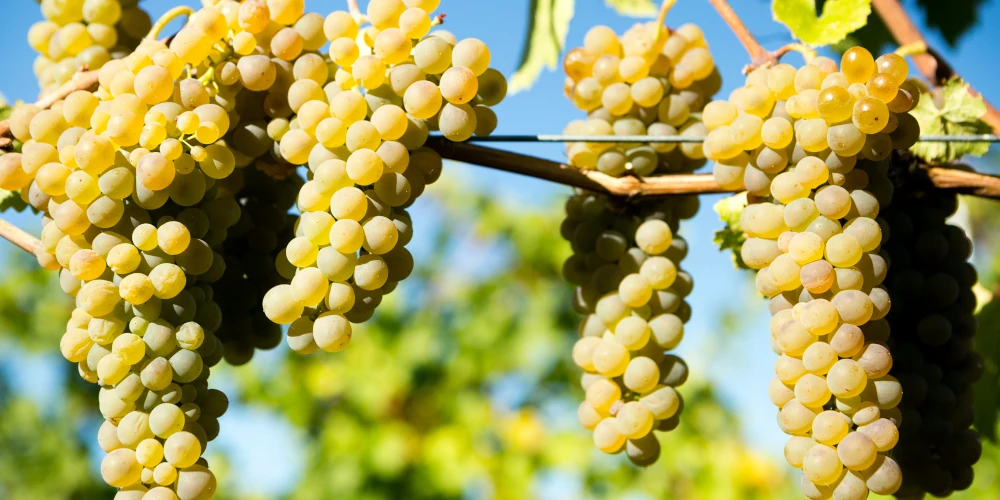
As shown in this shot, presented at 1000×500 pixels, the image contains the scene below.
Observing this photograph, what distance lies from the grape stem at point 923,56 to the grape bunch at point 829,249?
0.29m

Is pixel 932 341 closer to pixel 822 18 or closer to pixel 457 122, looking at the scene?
pixel 822 18

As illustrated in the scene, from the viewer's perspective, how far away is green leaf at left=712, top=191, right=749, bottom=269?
28.4 inches

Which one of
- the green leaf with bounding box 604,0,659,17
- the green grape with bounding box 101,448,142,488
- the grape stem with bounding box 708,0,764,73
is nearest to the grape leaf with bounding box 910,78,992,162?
the grape stem with bounding box 708,0,764,73

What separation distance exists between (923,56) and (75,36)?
88 centimetres

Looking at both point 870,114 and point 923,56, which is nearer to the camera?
point 870,114

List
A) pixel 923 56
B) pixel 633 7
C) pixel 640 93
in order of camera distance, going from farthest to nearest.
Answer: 1. pixel 633 7
2. pixel 923 56
3. pixel 640 93

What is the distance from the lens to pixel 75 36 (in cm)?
74

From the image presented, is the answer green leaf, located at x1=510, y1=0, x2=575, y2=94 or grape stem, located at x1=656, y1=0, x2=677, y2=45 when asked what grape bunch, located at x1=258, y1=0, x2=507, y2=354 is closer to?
grape stem, located at x1=656, y1=0, x2=677, y2=45

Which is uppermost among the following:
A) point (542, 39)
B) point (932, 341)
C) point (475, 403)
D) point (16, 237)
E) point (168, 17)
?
point (168, 17)

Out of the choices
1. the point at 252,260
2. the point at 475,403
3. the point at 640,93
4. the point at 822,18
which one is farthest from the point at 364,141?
the point at 475,403

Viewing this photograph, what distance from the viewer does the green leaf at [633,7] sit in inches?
39.7

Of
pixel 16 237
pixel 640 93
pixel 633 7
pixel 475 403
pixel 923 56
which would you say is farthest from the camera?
pixel 475 403

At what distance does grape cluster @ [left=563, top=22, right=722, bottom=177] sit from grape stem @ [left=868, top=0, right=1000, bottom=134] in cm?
26

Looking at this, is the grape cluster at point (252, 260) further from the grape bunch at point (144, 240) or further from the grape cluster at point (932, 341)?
the grape cluster at point (932, 341)
